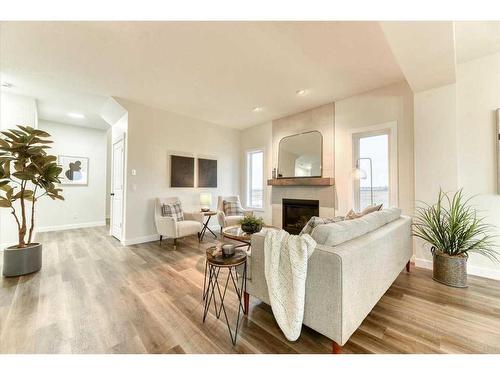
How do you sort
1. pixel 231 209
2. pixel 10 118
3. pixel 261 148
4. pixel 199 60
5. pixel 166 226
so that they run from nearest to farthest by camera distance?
pixel 199 60
pixel 10 118
pixel 166 226
pixel 231 209
pixel 261 148

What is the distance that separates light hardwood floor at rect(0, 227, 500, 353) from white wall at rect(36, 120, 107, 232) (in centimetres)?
311

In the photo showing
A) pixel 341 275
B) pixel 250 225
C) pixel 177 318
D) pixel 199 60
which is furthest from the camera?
pixel 250 225

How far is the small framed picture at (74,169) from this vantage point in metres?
4.98

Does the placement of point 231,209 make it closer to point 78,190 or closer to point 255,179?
point 255,179

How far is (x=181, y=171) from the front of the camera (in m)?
4.41

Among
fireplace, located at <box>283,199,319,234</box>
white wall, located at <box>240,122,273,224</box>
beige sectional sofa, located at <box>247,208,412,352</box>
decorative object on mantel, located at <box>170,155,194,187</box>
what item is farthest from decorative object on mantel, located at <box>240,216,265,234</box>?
decorative object on mantel, located at <box>170,155,194,187</box>

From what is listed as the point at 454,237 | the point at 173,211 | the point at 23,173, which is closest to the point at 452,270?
the point at 454,237

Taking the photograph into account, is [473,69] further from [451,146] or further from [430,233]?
[430,233]

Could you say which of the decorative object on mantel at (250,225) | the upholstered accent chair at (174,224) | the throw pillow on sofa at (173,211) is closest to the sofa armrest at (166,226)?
the upholstered accent chair at (174,224)

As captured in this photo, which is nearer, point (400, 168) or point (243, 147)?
point (400, 168)

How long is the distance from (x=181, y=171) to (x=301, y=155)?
8.55 feet
